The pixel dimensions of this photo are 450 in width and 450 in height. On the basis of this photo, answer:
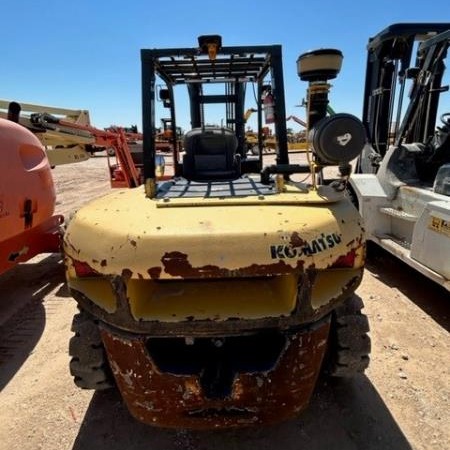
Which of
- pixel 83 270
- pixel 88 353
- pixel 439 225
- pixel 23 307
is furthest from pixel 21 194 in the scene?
pixel 439 225

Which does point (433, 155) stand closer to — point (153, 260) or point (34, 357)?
point (153, 260)

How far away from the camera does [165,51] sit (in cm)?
281

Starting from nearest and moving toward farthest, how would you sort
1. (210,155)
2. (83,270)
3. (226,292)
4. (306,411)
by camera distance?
(83,270) → (226,292) → (306,411) → (210,155)

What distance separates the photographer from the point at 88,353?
231 cm

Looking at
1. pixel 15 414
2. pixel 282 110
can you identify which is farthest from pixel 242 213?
pixel 15 414

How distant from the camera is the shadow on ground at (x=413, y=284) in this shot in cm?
396

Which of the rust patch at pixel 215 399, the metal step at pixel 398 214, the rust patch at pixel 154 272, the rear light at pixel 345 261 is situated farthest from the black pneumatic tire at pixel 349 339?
the metal step at pixel 398 214

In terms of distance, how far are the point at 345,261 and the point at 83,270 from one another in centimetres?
130

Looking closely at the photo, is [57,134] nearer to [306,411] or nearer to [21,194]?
[21,194]

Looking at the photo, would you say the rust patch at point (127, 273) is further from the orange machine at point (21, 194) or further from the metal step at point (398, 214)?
the metal step at point (398, 214)

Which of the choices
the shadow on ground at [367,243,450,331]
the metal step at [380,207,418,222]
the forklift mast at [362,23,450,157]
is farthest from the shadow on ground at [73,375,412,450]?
the forklift mast at [362,23,450,157]

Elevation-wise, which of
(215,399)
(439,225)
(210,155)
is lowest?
(215,399)

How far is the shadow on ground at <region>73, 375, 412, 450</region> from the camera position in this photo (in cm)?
231

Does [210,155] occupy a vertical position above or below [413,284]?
above
